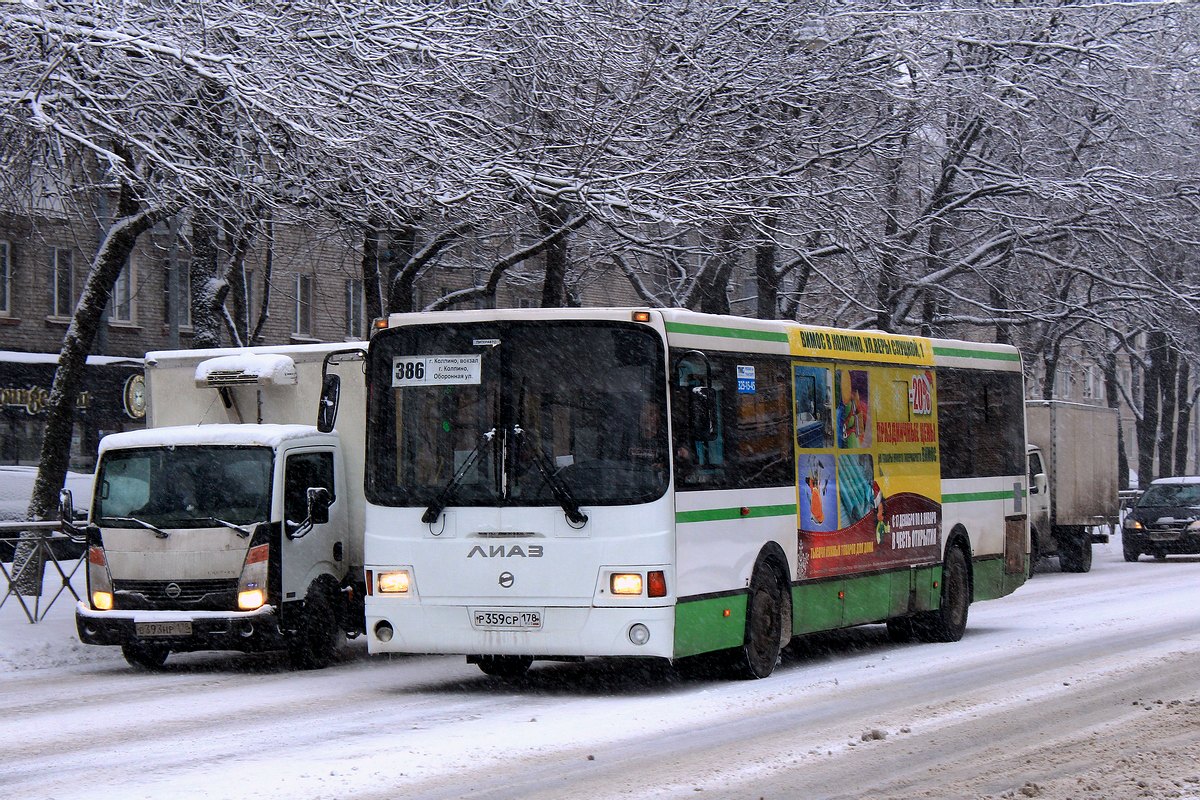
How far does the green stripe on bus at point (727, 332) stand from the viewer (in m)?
13.2

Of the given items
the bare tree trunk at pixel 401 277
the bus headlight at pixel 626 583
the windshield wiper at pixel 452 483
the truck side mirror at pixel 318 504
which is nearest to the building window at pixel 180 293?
the bare tree trunk at pixel 401 277

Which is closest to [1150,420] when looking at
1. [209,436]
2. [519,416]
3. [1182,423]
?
[1182,423]

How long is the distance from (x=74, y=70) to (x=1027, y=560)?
10906 mm

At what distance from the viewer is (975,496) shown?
18.5 m

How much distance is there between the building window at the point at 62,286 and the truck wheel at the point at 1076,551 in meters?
22.9

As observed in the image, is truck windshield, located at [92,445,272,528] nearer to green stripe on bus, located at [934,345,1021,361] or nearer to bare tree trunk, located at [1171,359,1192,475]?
green stripe on bus, located at [934,345,1021,361]

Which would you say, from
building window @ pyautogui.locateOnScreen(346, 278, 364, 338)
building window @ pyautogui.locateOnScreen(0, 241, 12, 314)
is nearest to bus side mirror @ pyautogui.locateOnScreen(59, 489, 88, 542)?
building window @ pyautogui.locateOnScreen(0, 241, 12, 314)

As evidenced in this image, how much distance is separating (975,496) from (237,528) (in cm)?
754

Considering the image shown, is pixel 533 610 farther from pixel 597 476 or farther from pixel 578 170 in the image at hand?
pixel 578 170

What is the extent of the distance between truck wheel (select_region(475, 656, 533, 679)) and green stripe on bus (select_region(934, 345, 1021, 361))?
6.01 m

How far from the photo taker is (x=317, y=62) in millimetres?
16562

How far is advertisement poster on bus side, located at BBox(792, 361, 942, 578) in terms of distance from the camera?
15.1 metres

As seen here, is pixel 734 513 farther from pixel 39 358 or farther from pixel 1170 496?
pixel 39 358

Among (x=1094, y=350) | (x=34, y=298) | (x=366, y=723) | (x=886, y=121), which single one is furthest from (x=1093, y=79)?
(x=34, y=298)
